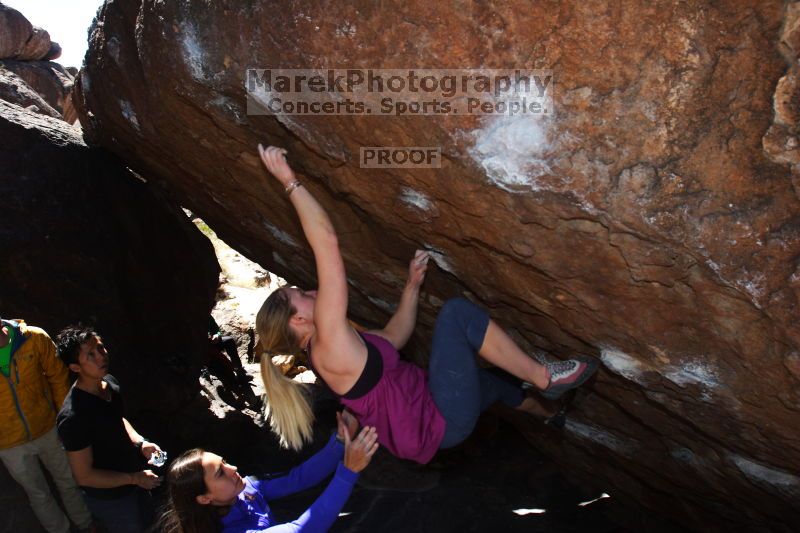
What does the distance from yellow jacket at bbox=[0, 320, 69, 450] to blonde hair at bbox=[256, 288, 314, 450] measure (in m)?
1.57

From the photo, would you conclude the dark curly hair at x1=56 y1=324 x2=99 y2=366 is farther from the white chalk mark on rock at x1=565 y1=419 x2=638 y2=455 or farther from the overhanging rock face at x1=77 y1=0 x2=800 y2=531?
the white chalk mark on rock at x1=565 y1=419 x2=638 y2=455

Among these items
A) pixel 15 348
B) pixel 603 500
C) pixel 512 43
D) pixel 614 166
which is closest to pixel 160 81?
pixel 15 348

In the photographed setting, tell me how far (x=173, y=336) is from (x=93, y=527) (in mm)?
1798

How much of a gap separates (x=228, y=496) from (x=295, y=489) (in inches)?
14.9

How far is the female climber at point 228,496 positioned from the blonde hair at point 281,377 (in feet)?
0.84

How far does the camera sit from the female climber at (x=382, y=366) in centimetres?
279

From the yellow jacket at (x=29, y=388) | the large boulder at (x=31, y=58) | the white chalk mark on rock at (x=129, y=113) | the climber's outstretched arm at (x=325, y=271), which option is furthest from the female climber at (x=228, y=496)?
the large boulder at (x=31, y=58)

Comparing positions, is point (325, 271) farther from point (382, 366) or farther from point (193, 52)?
point (193, 52)

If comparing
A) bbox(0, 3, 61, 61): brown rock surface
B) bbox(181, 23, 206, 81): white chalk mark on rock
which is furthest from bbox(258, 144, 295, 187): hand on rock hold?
bbox(0, 3, 61, 61): brown rock surface

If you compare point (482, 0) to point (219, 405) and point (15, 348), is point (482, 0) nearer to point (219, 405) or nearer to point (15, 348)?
point (15, 348)

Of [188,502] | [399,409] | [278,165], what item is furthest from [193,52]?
[188,502]

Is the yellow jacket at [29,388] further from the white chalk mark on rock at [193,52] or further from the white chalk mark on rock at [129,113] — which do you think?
the white chalk mark on rock at [193,52]

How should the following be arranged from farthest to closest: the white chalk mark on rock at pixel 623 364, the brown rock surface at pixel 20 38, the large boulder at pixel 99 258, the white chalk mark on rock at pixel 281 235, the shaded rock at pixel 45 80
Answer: the brown rock surface at pixel 20 38, the shaded rock at pixel 45 80, the large boulder at pixel 99 258, the white chalk mark on rock at pixel 281 235, the white chalk mark on rock at pixel 623 364

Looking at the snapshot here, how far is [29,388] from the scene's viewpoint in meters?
3.94
